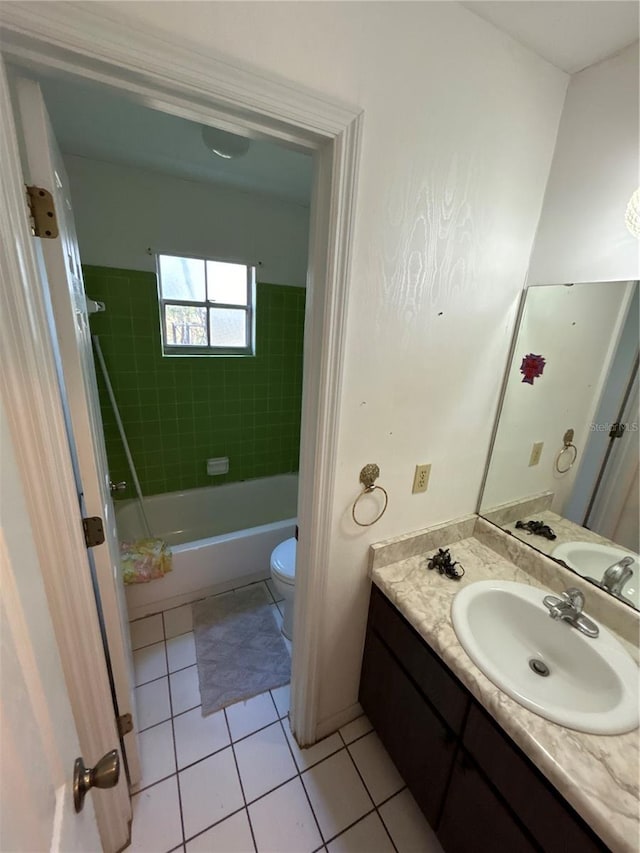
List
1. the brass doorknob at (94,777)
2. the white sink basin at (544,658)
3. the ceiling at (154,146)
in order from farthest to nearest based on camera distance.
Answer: the ceiling at (154,146) → the white sink basin at (544,658) → the brass doorknob at (94,777)

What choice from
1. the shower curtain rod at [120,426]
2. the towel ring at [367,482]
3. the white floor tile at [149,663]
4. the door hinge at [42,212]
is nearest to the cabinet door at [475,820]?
the towel ring at [367,482]

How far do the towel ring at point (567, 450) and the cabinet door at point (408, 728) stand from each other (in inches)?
36.6

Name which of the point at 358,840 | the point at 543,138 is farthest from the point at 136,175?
the point at 358,840

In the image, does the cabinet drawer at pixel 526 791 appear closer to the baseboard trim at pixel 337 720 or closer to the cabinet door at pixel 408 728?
the cabinet door at pixel 408 728

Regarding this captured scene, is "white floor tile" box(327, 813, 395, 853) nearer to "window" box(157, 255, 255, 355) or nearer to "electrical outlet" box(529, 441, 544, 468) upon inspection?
"electrical outlet" box(529, 441, 544, 468)

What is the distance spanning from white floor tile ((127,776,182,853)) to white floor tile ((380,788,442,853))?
0.72 metres

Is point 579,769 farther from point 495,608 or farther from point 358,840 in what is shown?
point 358,840

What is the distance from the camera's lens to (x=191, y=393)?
247 centimetres

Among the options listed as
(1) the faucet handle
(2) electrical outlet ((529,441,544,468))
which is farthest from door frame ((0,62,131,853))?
(2) electrical outlet ((529,441,544,468))

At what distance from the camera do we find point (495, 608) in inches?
45.4

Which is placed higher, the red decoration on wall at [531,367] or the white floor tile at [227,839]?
the red decoration on wall at [531,367]

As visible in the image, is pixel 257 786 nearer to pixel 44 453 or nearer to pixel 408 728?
pixel 408 728

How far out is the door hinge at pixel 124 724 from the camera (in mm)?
1138

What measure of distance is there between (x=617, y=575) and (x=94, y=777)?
140cm
